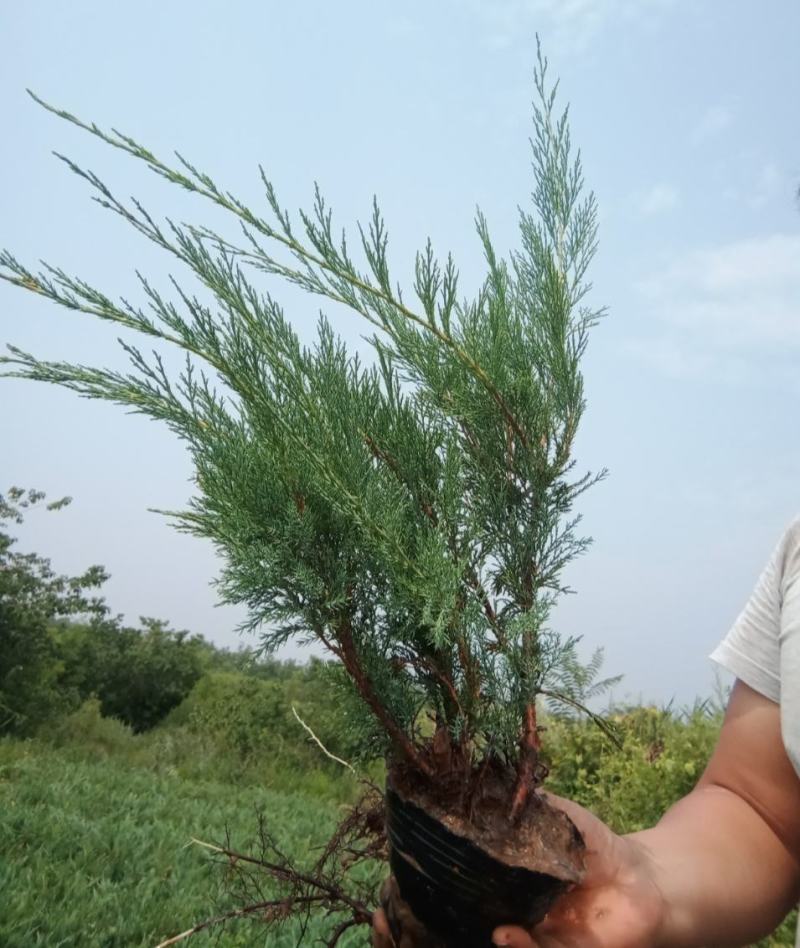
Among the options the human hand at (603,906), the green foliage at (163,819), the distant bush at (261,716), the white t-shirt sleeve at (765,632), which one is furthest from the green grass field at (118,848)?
the white t-shirt sleeve at (765,632)

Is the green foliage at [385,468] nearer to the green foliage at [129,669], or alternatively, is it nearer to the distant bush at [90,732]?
the distant bush at [90,732]

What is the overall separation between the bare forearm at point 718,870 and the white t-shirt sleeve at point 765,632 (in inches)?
10.9

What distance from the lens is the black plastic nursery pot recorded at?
5.10 feet

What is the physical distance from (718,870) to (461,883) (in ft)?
2.02

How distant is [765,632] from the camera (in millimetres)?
2004

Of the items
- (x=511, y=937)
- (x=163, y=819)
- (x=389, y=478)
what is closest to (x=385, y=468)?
(x=389, y=478)

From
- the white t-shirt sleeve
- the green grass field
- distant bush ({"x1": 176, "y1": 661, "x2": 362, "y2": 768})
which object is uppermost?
the white t-shirt sleeve

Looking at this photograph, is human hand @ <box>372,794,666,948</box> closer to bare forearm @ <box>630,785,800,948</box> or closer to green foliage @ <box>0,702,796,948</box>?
bare forearm @ <box>630,785,800,948</box>

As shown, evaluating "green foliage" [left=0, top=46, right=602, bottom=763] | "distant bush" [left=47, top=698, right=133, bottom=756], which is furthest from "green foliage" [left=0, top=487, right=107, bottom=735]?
"green foliage" [left=0, top=46, right=602, bottom=763]

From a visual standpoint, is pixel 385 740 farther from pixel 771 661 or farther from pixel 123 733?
pixel 123 733

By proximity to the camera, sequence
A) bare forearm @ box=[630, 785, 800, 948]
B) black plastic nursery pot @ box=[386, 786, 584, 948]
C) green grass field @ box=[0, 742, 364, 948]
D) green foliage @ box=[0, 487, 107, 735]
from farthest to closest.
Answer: green foliage @ box=[0, 487, 107, 735], green grass field @ box=[0, 742, 364, 948], bare forearm @ box=[630, 785, 800, 948], black plastic nursery pot @ box=[386, 786, 584, 948]

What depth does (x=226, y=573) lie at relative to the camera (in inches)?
65.0

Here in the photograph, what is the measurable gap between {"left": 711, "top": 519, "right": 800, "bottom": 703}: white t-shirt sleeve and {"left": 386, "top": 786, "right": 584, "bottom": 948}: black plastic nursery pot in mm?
629

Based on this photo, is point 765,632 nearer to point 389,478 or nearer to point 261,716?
point 389,478
